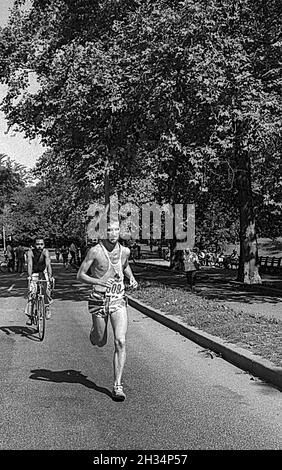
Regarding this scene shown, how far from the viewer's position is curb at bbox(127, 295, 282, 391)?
8.16 metres

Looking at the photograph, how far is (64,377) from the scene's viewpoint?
336 inches

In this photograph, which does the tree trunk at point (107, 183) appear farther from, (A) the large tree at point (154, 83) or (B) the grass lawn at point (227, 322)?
(B) the grass lawn at point (227, 322)

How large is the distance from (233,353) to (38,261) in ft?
15.3

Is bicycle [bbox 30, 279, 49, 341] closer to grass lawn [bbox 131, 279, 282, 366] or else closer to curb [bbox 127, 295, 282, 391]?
curb [bbox 127, 295, 282, 391]

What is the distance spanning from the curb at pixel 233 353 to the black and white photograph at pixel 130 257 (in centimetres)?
4

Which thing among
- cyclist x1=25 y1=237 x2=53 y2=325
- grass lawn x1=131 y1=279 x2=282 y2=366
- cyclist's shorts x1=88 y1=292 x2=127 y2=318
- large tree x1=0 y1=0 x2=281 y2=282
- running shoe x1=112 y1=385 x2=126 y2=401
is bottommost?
running shoe x1=112 y1=385 x2=126 y2=401

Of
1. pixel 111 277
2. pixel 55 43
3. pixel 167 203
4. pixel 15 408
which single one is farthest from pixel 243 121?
pixel 167 203

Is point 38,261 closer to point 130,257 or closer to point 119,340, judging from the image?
point 119,340

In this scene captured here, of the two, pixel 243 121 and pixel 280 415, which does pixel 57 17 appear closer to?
pixel 243 121

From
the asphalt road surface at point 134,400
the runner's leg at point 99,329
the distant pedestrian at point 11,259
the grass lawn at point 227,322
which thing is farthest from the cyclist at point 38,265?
the distant pedestrian at point 11,259

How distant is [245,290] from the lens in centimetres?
2262

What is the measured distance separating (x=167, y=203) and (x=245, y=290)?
10388 millimetres

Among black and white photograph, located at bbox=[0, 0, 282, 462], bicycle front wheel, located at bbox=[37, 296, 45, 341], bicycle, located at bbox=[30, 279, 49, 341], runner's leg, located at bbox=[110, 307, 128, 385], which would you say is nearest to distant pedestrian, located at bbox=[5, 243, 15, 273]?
black and white photograph, located at bbox=[0, 0, 282, 462]

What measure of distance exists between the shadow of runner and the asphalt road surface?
0.01 metres
